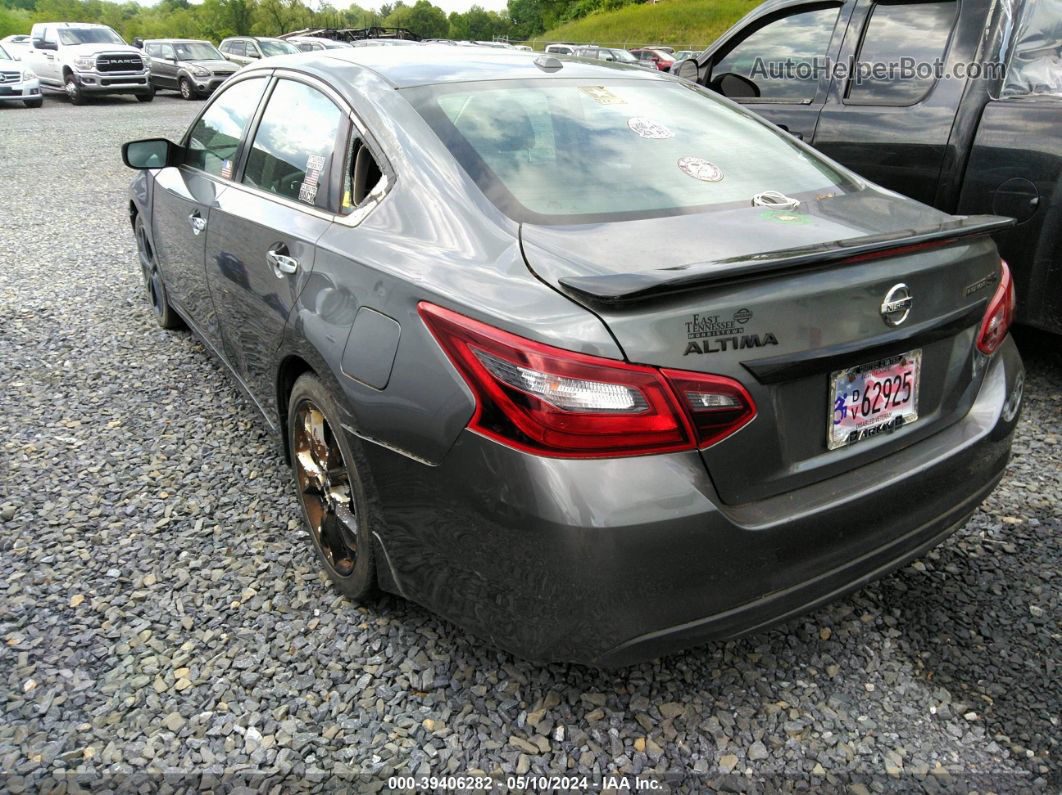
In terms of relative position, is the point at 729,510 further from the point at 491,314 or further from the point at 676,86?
the point at 676,86

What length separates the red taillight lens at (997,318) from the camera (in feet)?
7.16

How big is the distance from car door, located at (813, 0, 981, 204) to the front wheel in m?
23.0

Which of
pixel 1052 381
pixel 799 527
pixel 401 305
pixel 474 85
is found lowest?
pixel 1052 381

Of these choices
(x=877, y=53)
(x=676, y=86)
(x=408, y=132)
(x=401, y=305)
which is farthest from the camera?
(x=877, y=53)

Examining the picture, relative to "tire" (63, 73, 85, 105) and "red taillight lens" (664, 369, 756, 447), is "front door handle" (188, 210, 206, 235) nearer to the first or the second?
"red taillight lens" (664, 369, 756, 447)

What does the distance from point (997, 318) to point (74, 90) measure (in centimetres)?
2435

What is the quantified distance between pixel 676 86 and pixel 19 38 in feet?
115

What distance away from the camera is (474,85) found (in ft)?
8.32

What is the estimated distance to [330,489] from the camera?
254cm

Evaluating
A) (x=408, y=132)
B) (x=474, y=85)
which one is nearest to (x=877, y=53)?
(x=474, y=85)

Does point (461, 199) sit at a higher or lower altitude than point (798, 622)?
higher

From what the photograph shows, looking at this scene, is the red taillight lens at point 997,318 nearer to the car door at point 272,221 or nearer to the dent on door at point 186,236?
the car door at point 272,221

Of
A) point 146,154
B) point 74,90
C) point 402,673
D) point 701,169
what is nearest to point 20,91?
point 74,90

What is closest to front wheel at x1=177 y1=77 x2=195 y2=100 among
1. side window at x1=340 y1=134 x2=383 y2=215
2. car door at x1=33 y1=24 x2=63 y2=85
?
car door at x1=33 y1=24 x2=63 y2=85
